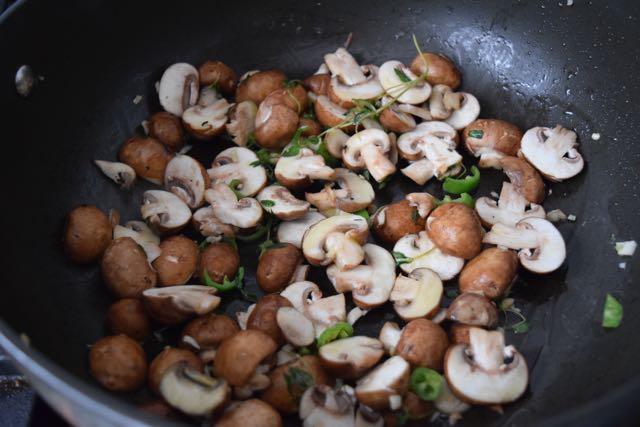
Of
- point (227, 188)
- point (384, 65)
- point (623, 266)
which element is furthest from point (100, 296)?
point (623, 266)

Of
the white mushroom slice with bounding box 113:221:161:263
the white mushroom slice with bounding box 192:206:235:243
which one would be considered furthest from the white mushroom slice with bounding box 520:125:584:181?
the white mushroom slice with bounding box 113:221:161:263

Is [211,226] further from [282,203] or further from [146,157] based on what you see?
[146,157]

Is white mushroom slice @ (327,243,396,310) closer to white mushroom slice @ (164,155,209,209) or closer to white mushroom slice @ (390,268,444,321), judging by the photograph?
white mushroom slice @ (390,268,444,321)

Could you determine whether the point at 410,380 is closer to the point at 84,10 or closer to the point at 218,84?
the point at 218,84

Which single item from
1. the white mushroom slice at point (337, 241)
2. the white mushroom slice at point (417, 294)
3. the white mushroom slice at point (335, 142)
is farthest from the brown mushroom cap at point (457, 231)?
the white mushroom slice at point (335, 142)

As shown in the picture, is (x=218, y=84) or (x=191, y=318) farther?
(x=218, y=84)
